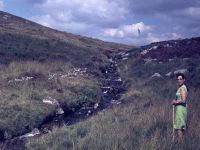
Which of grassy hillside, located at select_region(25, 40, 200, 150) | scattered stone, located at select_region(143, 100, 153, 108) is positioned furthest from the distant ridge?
grassy hillside, located at select_region(25, 40, 200, 150)

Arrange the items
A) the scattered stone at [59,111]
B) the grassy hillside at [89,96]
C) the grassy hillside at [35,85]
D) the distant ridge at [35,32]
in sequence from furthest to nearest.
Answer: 1. the distant ridge at [35,32]
2. the scattered stone at [59,111]
3. the grassy hillside at [35,85]
4. the grassy hillside at [89,96]

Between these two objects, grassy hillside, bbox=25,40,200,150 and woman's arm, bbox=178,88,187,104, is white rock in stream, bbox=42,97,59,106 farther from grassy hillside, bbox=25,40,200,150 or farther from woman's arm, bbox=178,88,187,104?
woman's arm, bbox=178,88,187,104

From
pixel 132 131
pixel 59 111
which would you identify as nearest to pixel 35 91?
pixel 59 111

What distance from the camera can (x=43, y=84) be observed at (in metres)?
22.0

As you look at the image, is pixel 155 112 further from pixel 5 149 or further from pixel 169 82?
pixel 169 82

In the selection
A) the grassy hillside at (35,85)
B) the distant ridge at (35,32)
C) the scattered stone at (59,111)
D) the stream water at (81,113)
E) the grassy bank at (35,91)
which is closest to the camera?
the stream water at (81,113)

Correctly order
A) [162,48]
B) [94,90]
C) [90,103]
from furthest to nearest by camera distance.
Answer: [162,48] < [94,90] < [90,103]

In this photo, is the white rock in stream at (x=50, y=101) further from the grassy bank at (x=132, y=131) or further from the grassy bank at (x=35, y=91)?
the grassy bank at (x=132, y=131)

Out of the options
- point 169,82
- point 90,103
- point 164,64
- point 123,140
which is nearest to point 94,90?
point 90,103

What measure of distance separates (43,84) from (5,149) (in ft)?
33.0

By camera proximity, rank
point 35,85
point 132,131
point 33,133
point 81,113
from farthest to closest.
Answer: point 35,85
point 81,113
point 33,133
point 132,131

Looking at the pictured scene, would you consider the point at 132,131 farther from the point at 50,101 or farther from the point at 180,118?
the point at 50,101

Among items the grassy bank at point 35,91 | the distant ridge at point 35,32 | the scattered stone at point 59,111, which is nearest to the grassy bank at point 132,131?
the grassy bank at point 35,91

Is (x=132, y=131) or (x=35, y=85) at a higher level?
(x=35, y=85)
